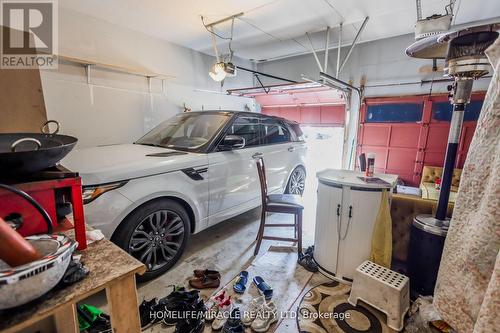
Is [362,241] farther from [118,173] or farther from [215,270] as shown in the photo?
[118,173]

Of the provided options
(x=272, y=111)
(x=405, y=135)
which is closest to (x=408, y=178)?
(x=405, y=135)

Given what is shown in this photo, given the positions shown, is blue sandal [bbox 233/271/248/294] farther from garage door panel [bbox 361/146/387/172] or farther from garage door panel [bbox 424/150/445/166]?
garage door panel [bbox 424/150/445/166]

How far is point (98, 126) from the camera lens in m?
3.91

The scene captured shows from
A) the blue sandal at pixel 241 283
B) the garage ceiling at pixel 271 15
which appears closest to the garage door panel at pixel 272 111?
the garage ceiling at pixel 271 15

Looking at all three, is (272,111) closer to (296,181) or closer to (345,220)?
(296,181)

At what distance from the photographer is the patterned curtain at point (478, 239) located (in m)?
0.74

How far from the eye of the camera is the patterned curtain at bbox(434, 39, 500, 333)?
2.42 ft

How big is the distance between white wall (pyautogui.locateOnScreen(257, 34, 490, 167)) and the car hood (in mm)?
4505

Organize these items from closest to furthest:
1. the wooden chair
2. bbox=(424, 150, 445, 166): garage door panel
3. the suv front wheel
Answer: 1. the wooden chair
2. the suv front wheel
3. bbox=(424, 150, 445, 166): garage door panel

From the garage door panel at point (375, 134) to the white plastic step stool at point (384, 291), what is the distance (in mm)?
4075

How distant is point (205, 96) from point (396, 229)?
4.82 metres

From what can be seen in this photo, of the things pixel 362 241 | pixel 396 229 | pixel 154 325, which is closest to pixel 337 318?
pixel 362 241

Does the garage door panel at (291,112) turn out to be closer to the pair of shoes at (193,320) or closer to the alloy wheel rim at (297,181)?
the alloy wheel rim at (297,181)

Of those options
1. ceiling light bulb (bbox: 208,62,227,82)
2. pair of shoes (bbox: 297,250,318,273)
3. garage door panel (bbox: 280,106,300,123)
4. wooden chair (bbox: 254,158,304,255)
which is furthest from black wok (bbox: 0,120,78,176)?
garage door panel (bbox: 280,106,300,123)
